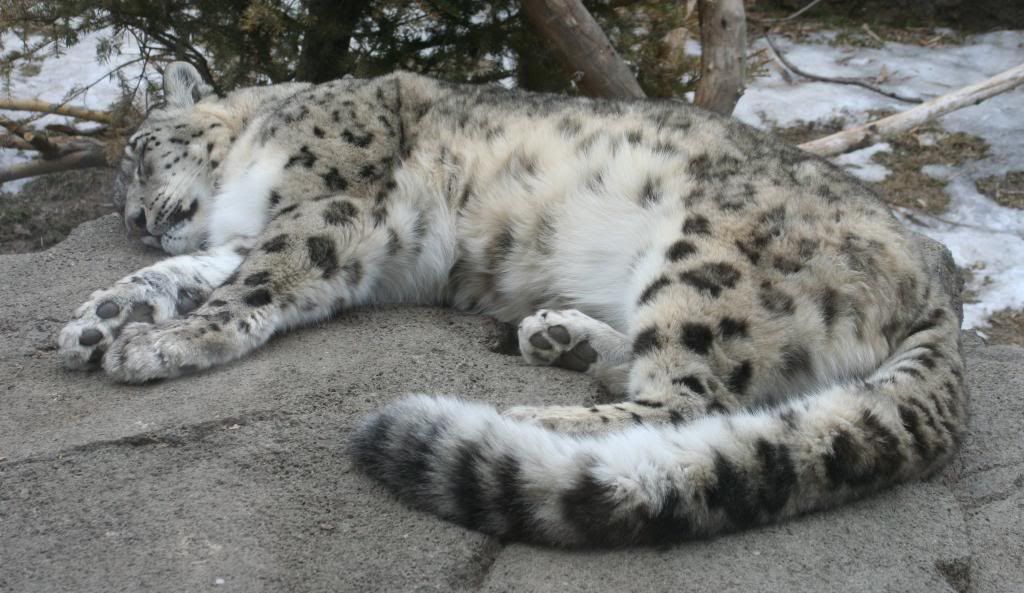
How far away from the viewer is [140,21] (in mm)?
4809

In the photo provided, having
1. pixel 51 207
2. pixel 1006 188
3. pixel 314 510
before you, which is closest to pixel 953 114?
pixel 1006 188

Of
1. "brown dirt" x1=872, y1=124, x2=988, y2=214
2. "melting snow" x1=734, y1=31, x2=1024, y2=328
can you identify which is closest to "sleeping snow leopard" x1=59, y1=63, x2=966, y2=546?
"melting snow" x1=734, y1=31, x2=1024, y2=328

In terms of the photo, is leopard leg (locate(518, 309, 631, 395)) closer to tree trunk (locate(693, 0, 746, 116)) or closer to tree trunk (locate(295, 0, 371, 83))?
tree trunk (locate(295, 0, 371, 83))

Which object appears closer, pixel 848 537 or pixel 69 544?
pixel 69 544

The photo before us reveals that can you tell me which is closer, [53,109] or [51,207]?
[53,109]

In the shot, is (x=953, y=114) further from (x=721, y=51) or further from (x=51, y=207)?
(x=51, y=207)

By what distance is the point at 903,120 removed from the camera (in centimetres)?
561

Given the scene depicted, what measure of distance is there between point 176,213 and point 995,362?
10.5 ft

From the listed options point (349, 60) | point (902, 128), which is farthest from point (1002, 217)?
point (349, 60)

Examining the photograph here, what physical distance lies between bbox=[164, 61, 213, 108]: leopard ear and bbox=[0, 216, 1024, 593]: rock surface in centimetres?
158

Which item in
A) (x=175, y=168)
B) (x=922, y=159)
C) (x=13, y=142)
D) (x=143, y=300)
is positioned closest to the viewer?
(x=143, y=300)

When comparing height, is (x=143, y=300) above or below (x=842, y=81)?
above

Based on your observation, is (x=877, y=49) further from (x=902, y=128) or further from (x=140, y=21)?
(x=140, y=21)

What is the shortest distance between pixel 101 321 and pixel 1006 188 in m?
5.86
